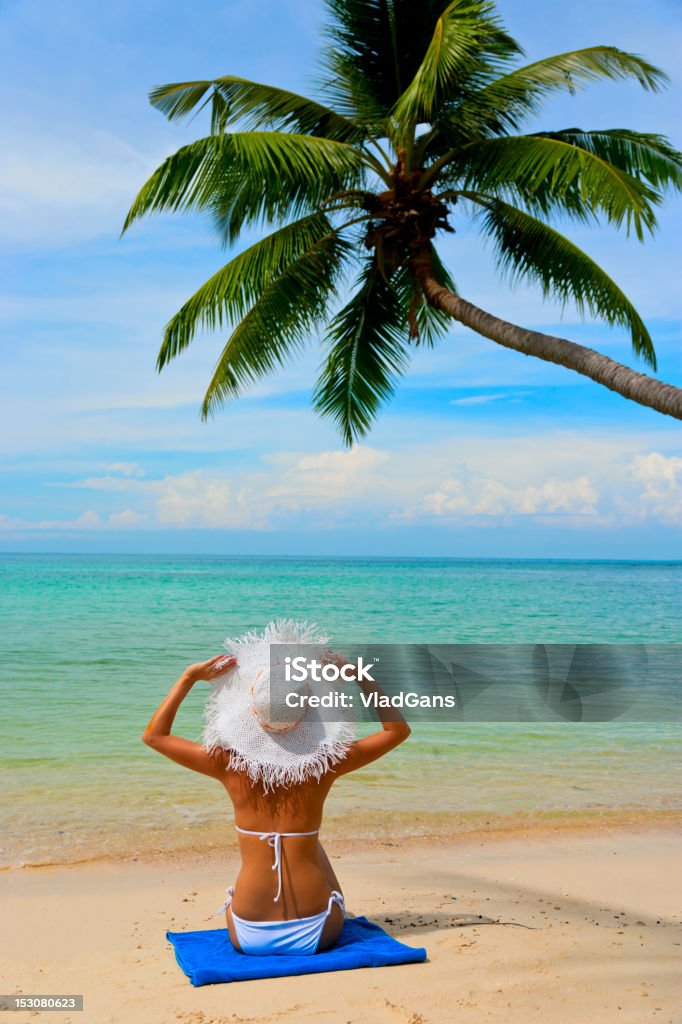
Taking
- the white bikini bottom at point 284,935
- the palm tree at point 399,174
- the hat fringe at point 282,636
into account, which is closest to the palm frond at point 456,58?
the palm tree at point 399,174

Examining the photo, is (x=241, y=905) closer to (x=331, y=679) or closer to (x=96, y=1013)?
(x=96, y=1013)

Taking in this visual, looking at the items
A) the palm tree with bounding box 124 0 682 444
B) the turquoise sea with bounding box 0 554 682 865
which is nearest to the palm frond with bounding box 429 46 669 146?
the palm tree with bounding box 124 0 682 444

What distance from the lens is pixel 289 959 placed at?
3551mm

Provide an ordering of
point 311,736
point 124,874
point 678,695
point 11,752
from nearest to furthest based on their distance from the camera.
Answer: point 311,736 < point 124,874 < point 11,752 < point 678,695

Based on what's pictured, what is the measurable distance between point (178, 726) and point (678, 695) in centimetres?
729

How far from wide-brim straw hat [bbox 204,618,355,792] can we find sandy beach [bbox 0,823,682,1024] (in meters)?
0.80

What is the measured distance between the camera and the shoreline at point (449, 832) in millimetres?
5762

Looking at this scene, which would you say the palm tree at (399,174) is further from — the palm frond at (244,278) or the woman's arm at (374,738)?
the woman's arm at (374,738)

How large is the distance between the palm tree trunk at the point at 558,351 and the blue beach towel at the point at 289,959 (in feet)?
9.68

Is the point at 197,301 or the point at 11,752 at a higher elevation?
the point at 197,301

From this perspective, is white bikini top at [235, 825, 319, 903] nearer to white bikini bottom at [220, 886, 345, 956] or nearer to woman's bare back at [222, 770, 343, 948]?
woman's bare back at [222, 770, 343, 948]

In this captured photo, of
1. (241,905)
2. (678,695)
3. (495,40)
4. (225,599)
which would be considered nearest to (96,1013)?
(241,905)

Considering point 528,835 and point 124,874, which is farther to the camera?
point 528,835

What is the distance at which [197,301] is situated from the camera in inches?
323
